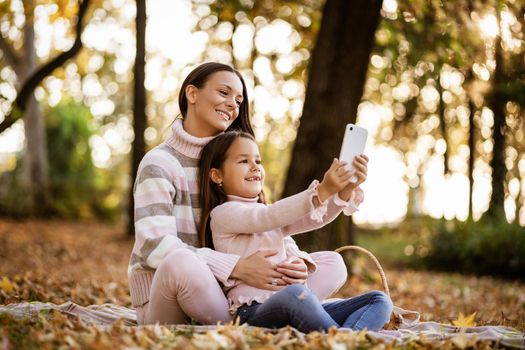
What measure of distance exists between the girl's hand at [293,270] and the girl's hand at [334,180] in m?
0.36

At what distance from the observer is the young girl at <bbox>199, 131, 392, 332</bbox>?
307 centimetres

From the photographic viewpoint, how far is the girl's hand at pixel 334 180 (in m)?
3.10

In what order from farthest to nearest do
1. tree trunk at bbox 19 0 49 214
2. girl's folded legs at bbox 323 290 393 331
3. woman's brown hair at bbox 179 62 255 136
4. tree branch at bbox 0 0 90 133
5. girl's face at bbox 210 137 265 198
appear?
tree trunk at bbox 19 0 49 214 < tree branch at bbox 0 0 90 133 < woman's brown hair at bbox 179 62 255 136 < girl's face at bbox 210 137 265 198 < girl's folded legs at bbox 323 290 393 331

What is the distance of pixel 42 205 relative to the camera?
559 inches

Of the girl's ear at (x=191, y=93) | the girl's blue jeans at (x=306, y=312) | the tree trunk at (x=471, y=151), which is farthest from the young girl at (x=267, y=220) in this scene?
the tree trunk at (x=471, y=151)

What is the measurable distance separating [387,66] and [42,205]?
8.54 meters

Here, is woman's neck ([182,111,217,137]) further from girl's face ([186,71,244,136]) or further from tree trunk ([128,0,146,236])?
tree trunk ([128,0,146,236])

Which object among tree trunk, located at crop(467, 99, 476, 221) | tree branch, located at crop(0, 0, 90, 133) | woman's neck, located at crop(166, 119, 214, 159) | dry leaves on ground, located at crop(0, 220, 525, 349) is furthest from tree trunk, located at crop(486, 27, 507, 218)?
woman's neck, located at crop(166, 119, 214, 159)

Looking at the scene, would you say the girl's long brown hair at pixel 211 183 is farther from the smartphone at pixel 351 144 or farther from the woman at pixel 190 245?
the smartphone at pixel 351 144

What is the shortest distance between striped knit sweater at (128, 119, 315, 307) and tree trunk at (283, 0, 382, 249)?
9.72ft

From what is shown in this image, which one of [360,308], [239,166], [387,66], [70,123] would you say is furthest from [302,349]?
[70,123]

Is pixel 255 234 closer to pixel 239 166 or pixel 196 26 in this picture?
pixel 239 166

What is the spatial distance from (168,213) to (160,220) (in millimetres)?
77

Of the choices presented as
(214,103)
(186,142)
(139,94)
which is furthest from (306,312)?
(139,94)
